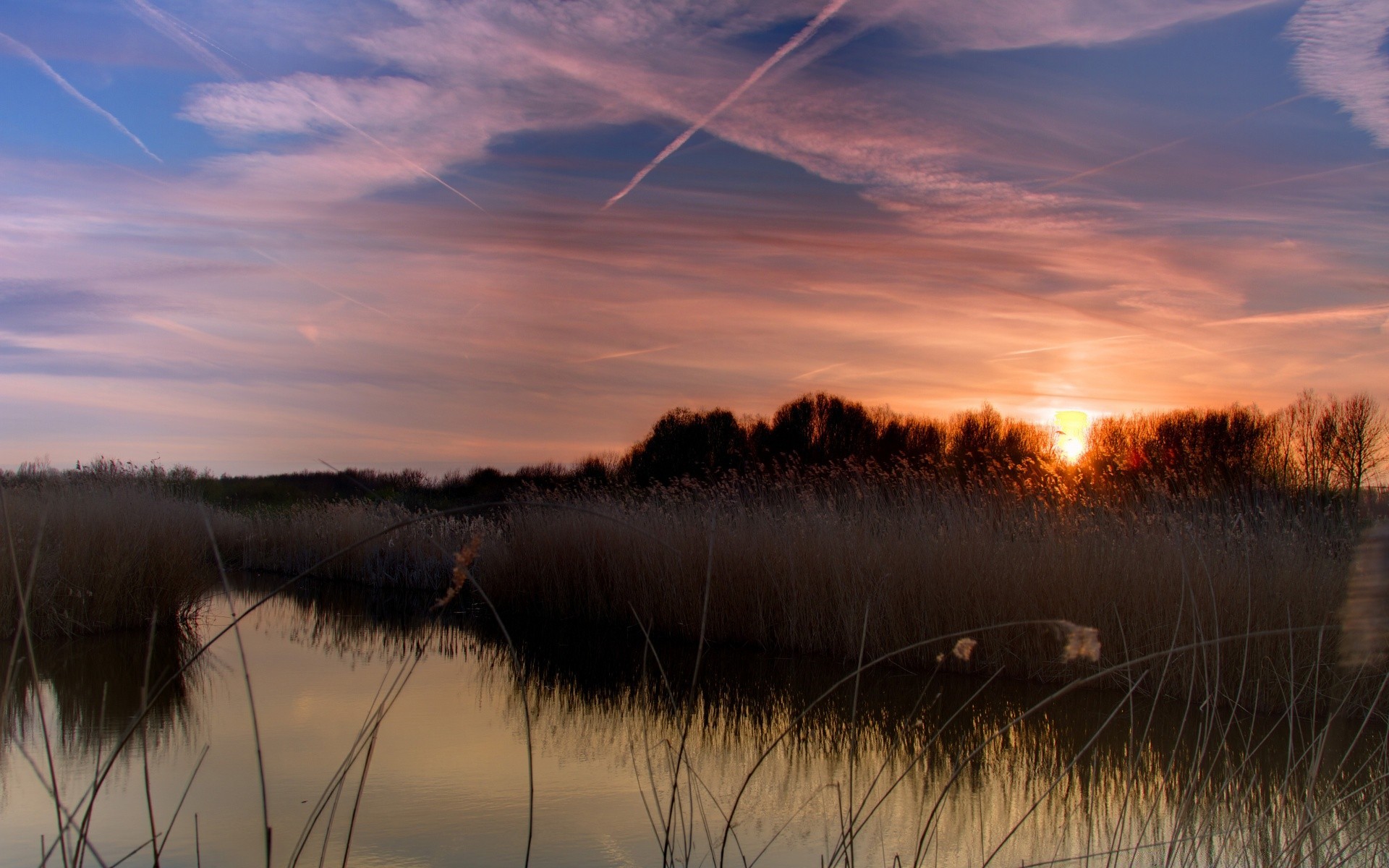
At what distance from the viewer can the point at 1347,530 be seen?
6.59m

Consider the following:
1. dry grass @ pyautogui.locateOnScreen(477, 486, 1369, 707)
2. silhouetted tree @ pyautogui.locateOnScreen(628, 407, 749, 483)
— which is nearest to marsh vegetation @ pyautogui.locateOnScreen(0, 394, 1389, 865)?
dry grass @ pyautogui.locateOnScreen(477, 486, 1369, 707)

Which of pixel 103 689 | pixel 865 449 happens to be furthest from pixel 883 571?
pixel 865 449

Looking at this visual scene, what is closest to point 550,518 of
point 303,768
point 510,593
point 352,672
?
point 510,593

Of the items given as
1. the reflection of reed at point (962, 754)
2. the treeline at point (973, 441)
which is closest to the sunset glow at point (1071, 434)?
the treeline at point (973, 441)

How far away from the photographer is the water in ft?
10.2

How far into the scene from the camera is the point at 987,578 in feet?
21.3

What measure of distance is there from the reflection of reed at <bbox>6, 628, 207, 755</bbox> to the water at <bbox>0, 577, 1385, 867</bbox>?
3cm

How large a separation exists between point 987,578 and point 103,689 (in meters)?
5.26

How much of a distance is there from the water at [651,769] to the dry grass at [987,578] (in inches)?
13.8

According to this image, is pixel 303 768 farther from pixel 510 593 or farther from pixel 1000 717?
pixel 510 593

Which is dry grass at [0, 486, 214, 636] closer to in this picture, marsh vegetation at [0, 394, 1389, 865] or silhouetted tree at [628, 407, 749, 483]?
marsh vegetation at [0, 394, 1389, 865]

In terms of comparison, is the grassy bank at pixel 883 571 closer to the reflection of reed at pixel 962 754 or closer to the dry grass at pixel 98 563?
the dry grass at pixel 98 563

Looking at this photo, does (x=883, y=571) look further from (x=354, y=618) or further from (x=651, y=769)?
(x=354, y=618)

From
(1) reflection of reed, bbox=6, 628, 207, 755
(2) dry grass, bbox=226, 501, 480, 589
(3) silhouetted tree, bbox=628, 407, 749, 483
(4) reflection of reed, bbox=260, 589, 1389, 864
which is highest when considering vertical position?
(3) silhouetted tree, bbox=628, 407, 749, 483
